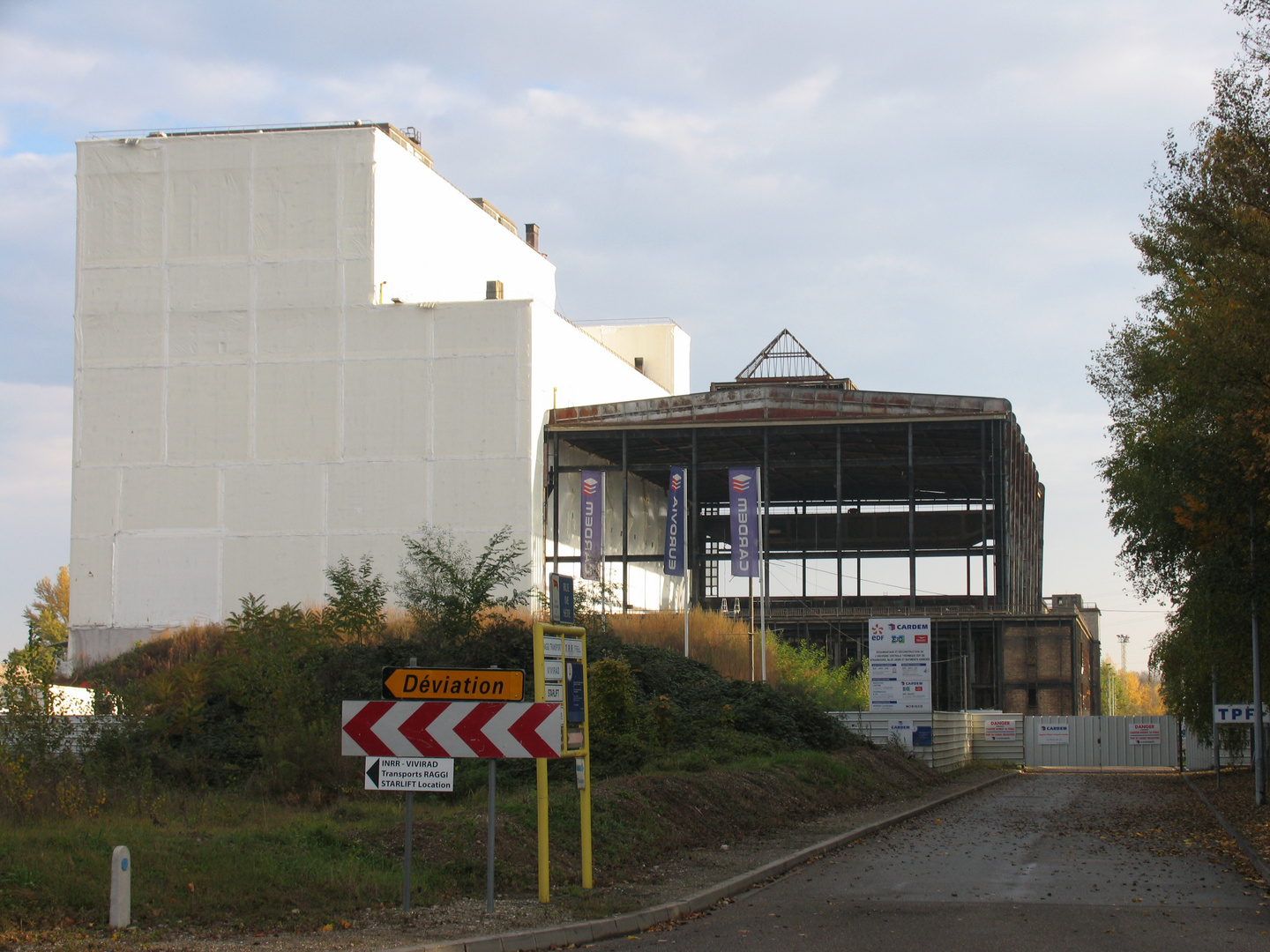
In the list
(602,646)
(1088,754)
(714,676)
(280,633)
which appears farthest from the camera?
(1088,754)

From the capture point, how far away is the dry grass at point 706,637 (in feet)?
147

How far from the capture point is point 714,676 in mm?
33344

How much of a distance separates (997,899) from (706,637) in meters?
33.9

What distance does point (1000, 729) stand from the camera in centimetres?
5275

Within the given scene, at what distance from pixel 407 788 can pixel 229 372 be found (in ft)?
167

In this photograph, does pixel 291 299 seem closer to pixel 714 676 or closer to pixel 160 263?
pixel 160 263

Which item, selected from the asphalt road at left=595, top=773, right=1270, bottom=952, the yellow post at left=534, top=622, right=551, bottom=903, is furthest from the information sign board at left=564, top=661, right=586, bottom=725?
the asphalt road at left=595, top=773, right=1270, bottom=952

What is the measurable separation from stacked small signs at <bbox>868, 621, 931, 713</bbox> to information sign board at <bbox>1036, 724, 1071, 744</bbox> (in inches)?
905

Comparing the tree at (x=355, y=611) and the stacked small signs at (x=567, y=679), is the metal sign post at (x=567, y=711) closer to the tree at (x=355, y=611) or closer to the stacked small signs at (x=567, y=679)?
the stacked small signs at (x=567, y=679)

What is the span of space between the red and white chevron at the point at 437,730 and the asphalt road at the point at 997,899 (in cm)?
188

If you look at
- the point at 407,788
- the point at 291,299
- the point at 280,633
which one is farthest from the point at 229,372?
the point at 407,788

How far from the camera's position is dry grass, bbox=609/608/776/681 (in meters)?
44.8

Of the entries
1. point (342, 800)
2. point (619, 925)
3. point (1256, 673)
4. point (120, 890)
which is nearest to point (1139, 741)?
point (1256, 673)

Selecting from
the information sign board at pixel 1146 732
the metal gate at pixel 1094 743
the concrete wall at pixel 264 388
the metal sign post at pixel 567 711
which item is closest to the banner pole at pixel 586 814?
the metal sign post at pixel 567 711
